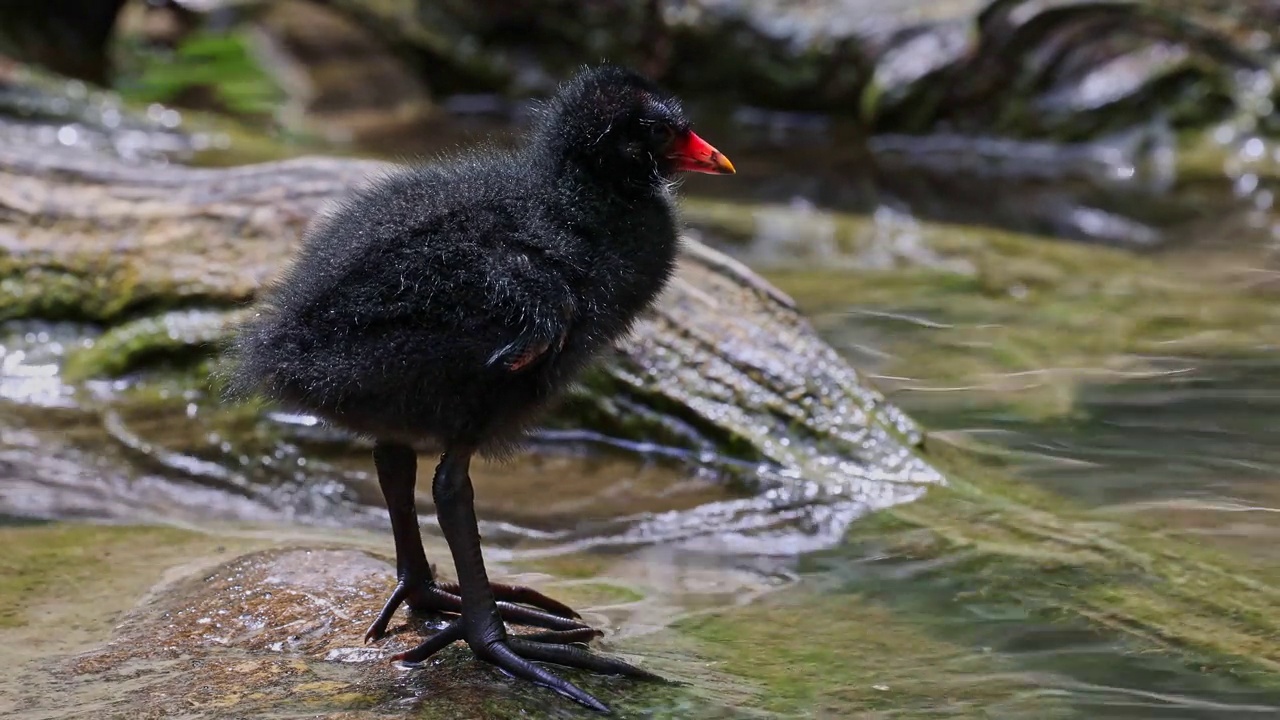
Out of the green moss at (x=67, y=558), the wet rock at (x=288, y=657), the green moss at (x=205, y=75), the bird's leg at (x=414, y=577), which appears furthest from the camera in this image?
the green moss at (x=205, y=75)

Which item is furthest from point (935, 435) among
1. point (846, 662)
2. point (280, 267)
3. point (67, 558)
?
point (67, 558)

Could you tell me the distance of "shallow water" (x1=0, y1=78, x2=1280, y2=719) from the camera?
2.92 meters

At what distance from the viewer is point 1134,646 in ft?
10.0

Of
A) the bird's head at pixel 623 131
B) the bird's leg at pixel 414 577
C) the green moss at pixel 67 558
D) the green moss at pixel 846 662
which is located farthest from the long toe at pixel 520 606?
the bird's head at pixel 623 131

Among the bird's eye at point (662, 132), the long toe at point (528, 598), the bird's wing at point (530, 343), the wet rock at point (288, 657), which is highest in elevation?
the bird's eye at point (662, 132)

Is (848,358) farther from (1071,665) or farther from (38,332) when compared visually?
(38,332)

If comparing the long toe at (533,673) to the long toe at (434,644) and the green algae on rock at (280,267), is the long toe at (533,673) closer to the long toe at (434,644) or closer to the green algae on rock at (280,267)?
the long toe at (434,644)

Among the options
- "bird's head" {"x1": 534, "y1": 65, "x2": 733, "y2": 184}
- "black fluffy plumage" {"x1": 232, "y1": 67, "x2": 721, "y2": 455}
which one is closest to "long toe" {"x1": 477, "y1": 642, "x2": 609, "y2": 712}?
"black fluffy plumage" {"x1": 232, "y1": 67, "x2": 721, "y2": 455}

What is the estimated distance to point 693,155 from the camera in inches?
123

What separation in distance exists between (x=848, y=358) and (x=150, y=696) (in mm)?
3653

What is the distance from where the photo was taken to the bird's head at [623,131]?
3066 mm

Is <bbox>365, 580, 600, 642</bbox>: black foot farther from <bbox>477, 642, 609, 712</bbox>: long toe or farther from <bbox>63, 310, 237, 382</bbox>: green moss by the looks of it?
<bbox>63, 310, 237, 382</bbox>: green moss

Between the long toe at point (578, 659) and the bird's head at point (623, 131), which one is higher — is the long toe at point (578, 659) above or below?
below

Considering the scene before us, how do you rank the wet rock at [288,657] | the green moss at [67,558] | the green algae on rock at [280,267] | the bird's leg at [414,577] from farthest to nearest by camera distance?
the green algae on rock at [280,267] < the green moss at [67,558] < the bird's leg at [414,577] < the wet rock at [288,657]
